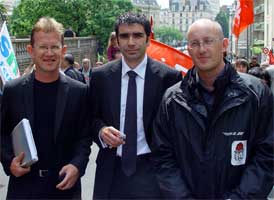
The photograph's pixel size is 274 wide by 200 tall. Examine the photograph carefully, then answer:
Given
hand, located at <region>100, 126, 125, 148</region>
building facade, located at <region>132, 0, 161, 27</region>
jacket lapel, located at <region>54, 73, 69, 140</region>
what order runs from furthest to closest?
building facade, located at <region>132, 0, 161, 27</region> → jacket lapel, located at <region>54, 73, 69, 140</region> → hand, located at <region>100, 126, 125, 148</region>

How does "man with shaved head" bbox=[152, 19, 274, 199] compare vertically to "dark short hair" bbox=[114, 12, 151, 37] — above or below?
below

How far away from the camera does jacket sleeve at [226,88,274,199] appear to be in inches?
122

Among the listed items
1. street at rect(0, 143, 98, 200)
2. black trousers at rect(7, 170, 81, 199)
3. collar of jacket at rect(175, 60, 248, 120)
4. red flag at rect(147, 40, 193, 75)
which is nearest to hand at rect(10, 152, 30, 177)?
black trousers at rect(7, 170, 81, 199)

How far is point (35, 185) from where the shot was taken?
141 inches

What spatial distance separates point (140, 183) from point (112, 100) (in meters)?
0.59

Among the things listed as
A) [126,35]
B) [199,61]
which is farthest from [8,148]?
[199,61]

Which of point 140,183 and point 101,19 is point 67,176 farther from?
point 101,19

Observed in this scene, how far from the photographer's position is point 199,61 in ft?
10.7

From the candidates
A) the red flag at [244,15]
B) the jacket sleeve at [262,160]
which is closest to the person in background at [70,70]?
the jacket sleeve at [262,160]

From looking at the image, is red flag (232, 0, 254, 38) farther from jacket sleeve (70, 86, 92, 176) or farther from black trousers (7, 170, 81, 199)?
black trousers (7, 170, 81, 199)

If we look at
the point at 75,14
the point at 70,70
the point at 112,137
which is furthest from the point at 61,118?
the point at 75,14

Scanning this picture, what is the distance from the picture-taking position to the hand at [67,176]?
11.5 feet

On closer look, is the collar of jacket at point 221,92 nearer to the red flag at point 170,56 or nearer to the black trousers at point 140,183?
the black trousers at point 140,183

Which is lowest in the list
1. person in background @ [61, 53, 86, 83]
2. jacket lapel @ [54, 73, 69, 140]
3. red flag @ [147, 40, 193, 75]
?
person in background @ [61, 53, 86, 83]
